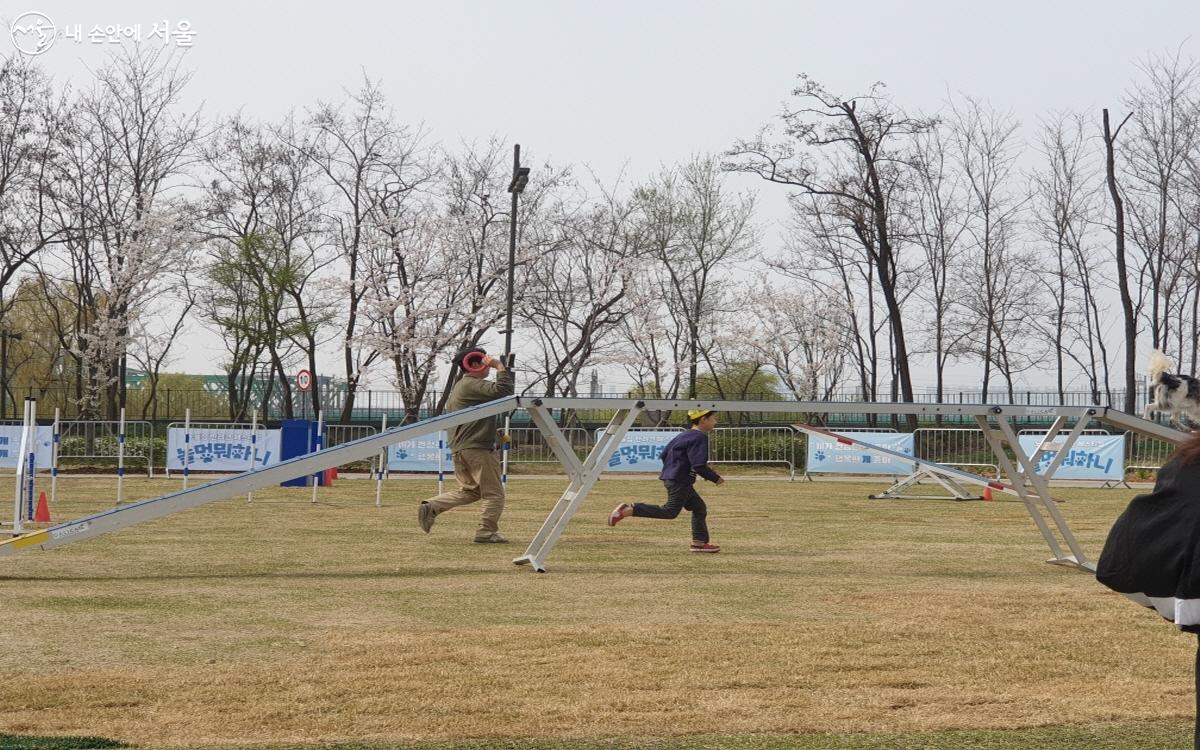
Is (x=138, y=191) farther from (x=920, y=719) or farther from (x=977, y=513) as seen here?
(x=920, y=719)

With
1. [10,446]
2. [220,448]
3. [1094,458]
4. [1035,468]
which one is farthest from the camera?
[10,446]

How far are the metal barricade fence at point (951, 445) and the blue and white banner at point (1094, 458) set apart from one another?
3.23 metres

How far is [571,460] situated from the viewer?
10734mm

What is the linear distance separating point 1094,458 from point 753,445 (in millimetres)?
9385

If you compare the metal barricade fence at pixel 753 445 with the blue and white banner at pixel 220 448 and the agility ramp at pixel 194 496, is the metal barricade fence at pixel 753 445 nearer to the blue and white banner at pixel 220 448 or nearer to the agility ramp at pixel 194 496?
the blue and white banner at pixel 220 448

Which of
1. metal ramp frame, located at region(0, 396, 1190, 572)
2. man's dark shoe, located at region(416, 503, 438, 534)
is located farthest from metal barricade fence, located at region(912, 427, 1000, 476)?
man's dark shoe, located at region(416, 503, 438, 534)

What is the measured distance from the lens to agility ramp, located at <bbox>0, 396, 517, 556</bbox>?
30.4ft

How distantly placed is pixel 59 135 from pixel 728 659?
1569 inches

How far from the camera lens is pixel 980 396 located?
157 ft

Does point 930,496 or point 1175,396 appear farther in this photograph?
point 930,496

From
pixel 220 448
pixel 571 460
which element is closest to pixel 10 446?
pixel 220 448

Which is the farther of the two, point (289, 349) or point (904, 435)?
point (289, 349)

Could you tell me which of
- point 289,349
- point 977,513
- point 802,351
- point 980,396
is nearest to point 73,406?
point 289,349

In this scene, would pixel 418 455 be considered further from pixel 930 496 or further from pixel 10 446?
pixel 930 496
